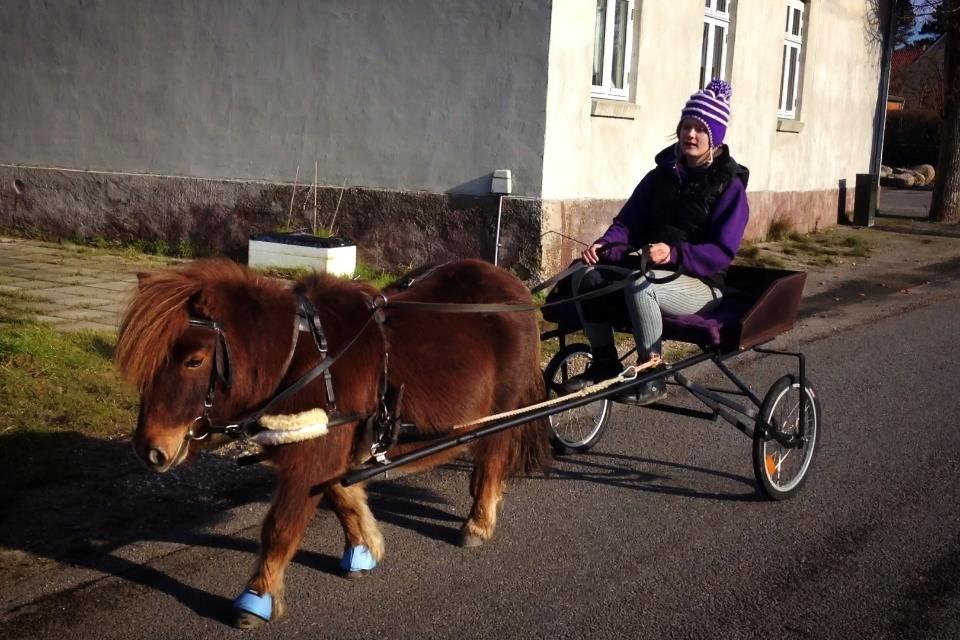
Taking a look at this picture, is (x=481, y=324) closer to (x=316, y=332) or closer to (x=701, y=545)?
(x=316, y=332)

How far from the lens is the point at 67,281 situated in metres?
10.2

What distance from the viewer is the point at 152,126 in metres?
12.6

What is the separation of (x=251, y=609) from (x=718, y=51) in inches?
489

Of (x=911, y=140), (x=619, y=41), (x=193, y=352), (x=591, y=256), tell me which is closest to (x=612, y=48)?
(x=619, y=41)

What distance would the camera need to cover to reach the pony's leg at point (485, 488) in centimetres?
472

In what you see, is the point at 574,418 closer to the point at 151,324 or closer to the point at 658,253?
the point at 658,253

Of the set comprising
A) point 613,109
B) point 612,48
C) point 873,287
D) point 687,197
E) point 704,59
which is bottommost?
point 873,287

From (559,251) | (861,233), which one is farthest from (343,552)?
(861,233)

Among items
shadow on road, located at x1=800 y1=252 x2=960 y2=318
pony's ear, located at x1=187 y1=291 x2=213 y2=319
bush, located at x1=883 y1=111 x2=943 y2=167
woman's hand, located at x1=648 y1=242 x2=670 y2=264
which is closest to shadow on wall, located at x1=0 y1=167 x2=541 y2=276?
shadow on road, located at x1=800 y1=252 x2=960 y2=318

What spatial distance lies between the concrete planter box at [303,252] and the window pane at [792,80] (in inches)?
375

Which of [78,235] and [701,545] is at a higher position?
[78,235]

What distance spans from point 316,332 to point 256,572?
0.94 meters

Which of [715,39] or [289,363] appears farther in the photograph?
[715,39]

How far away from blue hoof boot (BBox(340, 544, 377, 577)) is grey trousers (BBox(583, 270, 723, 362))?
1718 mm
